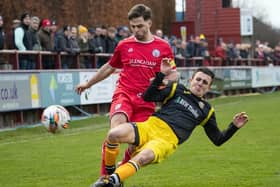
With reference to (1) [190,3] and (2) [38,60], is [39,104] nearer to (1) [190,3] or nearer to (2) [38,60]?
(2) [38,60]

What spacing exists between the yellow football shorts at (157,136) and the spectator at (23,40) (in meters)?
11.0

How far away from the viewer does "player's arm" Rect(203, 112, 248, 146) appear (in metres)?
7.74

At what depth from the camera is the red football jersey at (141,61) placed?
8.17 metres

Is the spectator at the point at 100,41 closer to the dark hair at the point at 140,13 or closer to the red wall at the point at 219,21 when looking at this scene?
the dark hair at the point at 140,13

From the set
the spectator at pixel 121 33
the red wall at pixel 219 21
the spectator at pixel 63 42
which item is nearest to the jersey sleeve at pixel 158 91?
the spectator at pixel 63 42

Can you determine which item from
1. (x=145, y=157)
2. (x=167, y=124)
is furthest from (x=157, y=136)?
(x=145, y=157)

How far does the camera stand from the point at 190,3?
53344 millimetres

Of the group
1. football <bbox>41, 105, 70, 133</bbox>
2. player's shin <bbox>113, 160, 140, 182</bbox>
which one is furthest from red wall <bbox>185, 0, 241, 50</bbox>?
player's shin <bbox>113, 160, 140, 182</bbox>

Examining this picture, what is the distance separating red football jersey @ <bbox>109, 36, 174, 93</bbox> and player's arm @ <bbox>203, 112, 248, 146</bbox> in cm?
98

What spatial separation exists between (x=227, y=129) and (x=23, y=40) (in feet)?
37.9

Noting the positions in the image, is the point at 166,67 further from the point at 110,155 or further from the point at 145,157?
the point at 110,155

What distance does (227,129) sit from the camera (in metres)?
7.78

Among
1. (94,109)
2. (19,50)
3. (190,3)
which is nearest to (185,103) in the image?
(19,50)

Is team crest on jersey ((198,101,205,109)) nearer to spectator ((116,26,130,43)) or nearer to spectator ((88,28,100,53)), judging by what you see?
spectator ((88,28,100,53))
